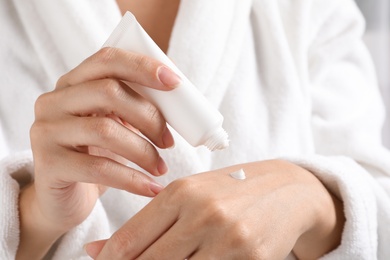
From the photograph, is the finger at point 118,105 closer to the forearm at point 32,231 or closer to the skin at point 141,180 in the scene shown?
the skin at point 141,180

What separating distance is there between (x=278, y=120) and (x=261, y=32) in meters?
0.15

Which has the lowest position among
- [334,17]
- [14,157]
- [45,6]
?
[334,17]

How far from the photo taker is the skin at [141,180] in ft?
1.96

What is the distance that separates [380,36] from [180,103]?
43.7 inches

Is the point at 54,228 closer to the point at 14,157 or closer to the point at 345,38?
the point at 14,157

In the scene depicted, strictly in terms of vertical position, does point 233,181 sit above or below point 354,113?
above

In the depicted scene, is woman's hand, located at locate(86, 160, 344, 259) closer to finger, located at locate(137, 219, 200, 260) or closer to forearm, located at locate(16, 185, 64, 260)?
finger, located at locate(137, 219, 200, 260)

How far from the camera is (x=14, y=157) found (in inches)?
31.1

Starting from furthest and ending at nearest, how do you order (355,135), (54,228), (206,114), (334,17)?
(334,17) → (355,135) → (54,228) → (206,114)

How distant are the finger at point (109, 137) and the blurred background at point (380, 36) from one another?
1060 millimetres

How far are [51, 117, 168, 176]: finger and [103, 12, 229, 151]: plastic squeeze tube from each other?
4 centimetres

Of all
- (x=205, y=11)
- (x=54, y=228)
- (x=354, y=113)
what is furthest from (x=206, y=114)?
(x=354, y=113)

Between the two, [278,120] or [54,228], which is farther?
[278,120]

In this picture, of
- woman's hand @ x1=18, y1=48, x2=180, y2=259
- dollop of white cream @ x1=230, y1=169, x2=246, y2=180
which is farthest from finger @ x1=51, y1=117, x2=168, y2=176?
dollop of white cream @ x1=230, y1=169, x2=246, y2=180
